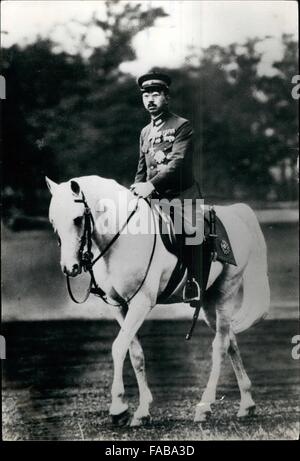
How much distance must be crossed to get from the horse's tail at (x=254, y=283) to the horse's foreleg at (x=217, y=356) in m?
0.08

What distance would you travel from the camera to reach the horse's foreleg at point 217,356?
488 cm

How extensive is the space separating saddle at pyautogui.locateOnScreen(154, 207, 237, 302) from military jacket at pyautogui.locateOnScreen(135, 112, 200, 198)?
170mm

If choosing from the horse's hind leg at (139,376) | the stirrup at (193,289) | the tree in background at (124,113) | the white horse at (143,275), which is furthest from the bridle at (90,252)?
the tree in background at (124,113)

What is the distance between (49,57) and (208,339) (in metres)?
2.05

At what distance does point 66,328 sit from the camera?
512 cm

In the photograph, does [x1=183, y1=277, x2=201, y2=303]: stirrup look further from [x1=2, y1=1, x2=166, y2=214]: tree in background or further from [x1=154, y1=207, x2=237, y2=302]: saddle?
[x1=2, y1=1, x2=166, y2=214]: tree in background

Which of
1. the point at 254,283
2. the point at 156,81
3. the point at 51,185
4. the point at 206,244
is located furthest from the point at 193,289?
the point at 156,81

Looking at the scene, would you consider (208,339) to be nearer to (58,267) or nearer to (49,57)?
(58,267)

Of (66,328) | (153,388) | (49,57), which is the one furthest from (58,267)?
(49,57)

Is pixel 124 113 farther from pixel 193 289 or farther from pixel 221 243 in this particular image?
pixel 193 289

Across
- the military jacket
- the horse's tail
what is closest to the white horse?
the horse's tail

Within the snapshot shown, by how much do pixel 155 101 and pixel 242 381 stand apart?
5.91 feet

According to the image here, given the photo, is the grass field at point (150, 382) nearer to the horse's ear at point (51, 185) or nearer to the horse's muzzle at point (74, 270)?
the horse's muzzle at point (74, 270)

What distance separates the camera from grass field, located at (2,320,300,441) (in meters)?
4.86
